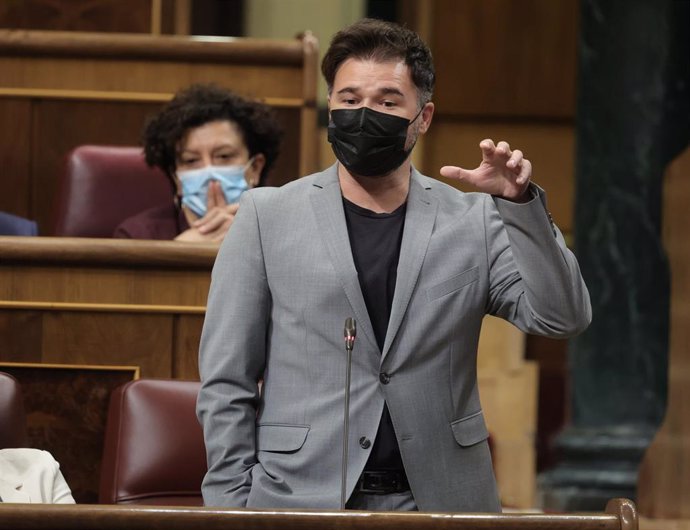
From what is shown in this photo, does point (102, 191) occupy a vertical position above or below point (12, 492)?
above

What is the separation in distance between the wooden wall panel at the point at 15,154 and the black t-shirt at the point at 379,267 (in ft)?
5.80

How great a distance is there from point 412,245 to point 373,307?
0.08m

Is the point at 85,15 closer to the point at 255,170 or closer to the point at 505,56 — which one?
the point at 255,170

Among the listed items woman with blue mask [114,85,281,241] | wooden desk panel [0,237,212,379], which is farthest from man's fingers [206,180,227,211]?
wooden desk panel [0,237,212,379]

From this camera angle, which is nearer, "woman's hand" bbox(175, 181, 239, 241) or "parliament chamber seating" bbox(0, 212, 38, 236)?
"woman's hand" bbox(175, 181, 239, 241)

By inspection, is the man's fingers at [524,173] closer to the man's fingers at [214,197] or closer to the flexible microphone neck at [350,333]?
the flexible microphone neck at [350,333]

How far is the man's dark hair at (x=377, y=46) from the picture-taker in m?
1.57

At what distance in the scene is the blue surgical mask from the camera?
8.72ft

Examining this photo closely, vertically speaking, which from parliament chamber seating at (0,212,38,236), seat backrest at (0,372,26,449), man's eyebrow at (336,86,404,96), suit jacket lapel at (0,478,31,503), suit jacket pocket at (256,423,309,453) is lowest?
suit jacket lapel at (0,478,31,503)

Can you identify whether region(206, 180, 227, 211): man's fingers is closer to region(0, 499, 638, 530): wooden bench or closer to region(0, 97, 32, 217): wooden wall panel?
region(0, 97, 32, 217): wooden wall panel

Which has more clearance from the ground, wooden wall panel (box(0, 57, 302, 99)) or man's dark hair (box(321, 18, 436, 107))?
man's dark hair (box(321, 18, 436, 107))

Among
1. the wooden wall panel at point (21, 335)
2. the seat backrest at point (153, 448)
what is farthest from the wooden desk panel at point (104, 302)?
the seat backrest at point (153, 448)

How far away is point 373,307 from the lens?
1535mm

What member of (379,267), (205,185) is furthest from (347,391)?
(205,185)
